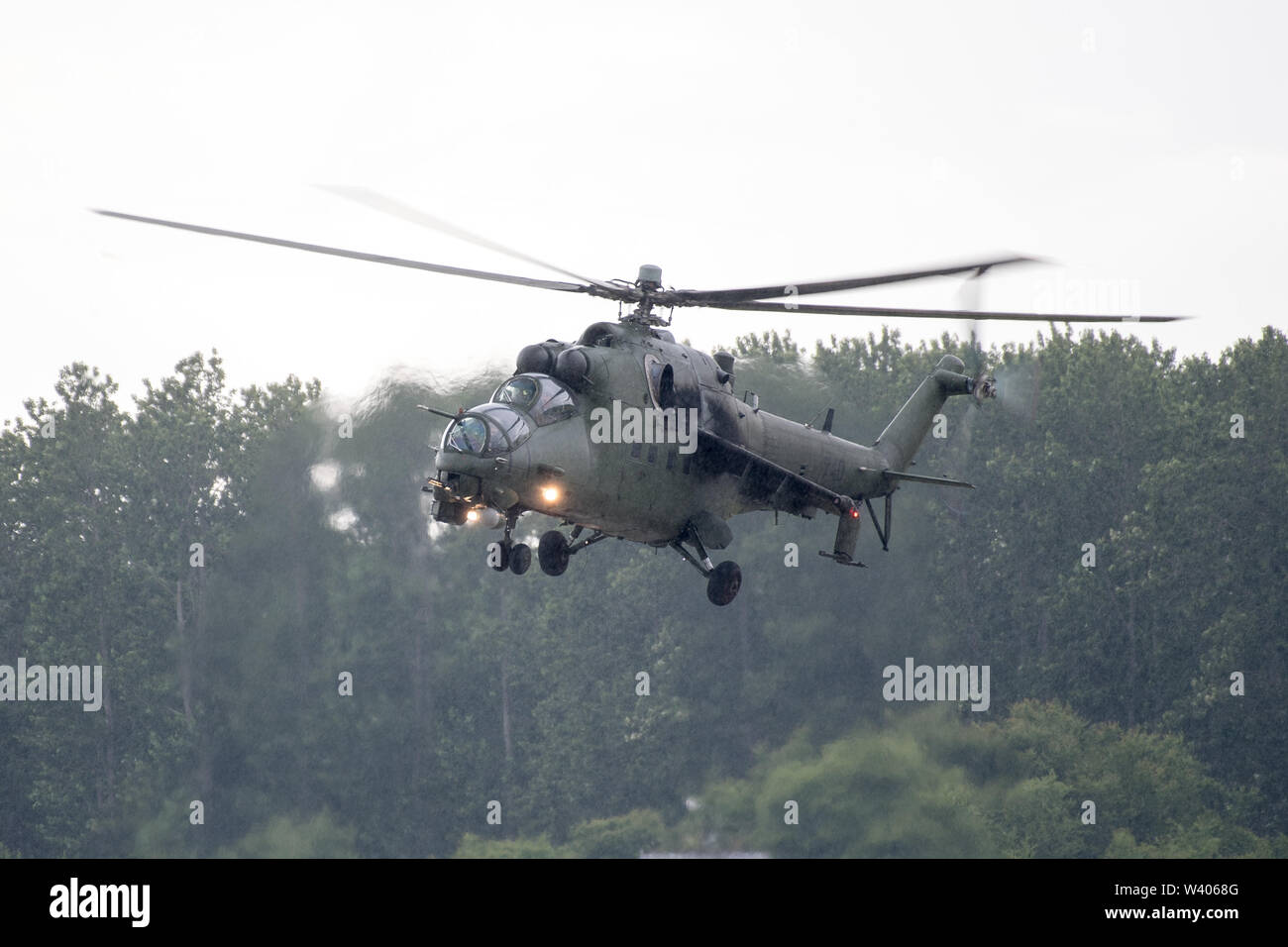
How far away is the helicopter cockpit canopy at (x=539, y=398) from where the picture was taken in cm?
2430

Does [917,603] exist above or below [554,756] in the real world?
above

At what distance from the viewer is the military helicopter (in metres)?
23.6

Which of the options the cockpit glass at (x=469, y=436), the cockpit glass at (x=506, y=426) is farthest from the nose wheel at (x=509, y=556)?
the cockpit glass at (x=469, y=436)

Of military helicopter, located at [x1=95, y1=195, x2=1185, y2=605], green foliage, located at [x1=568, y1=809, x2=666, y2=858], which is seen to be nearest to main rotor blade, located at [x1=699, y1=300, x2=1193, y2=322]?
military helicopter, located at [x1=95, y1=195, x2=1185, y2=605]

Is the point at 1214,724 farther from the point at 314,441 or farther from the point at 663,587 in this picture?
the point at 314,441

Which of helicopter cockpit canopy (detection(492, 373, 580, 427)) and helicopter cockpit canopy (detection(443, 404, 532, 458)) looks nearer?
helicopter cockpit canopy (detection(443, 404, 532, 458))

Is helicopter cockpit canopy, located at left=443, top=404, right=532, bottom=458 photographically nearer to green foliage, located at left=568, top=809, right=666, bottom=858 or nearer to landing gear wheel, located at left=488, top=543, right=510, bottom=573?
landing gear wheel, located at left=488, top=543, right=510, bottom=573

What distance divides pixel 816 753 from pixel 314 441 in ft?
75.8

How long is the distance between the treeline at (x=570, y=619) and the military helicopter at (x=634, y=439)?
32.7 meters

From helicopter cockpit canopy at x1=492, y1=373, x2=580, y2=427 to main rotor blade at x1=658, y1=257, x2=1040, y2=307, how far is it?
106 inches

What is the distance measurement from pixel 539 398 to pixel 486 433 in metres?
1.22

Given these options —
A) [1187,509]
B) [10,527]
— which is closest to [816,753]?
[1187,509]

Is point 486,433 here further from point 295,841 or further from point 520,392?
point 295,841
